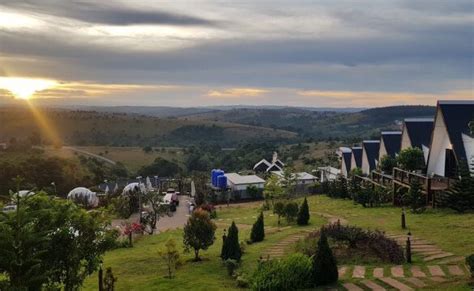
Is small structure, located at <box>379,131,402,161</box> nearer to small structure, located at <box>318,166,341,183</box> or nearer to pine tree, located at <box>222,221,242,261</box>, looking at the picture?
small structure, located at <box>318,166,341,183</box>

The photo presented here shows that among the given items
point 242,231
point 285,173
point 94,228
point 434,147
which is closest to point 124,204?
point 285,173

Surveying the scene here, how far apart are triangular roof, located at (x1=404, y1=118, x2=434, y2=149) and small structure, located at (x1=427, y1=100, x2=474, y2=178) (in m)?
3.19

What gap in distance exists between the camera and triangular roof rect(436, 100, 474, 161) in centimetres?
2498

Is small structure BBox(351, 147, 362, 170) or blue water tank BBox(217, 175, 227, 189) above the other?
small structure BBox(351, 147, 362, 170)

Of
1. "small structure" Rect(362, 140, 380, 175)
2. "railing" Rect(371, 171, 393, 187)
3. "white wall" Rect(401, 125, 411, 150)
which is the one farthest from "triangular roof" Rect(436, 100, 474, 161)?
"small structure" Rect(362, 140, 380, 175)

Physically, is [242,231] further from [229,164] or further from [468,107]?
[229,164]

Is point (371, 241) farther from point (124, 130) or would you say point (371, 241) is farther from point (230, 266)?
point (124, 130)

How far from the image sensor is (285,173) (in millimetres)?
41781

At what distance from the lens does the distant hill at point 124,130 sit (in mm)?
124312

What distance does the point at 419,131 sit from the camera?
3114 centimetres

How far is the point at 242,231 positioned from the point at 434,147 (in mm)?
12263

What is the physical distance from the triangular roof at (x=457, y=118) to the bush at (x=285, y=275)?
15.9 metres

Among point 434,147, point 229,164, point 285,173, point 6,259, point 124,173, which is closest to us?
point 6,259

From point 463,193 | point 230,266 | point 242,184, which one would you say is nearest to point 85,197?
point 242,184
